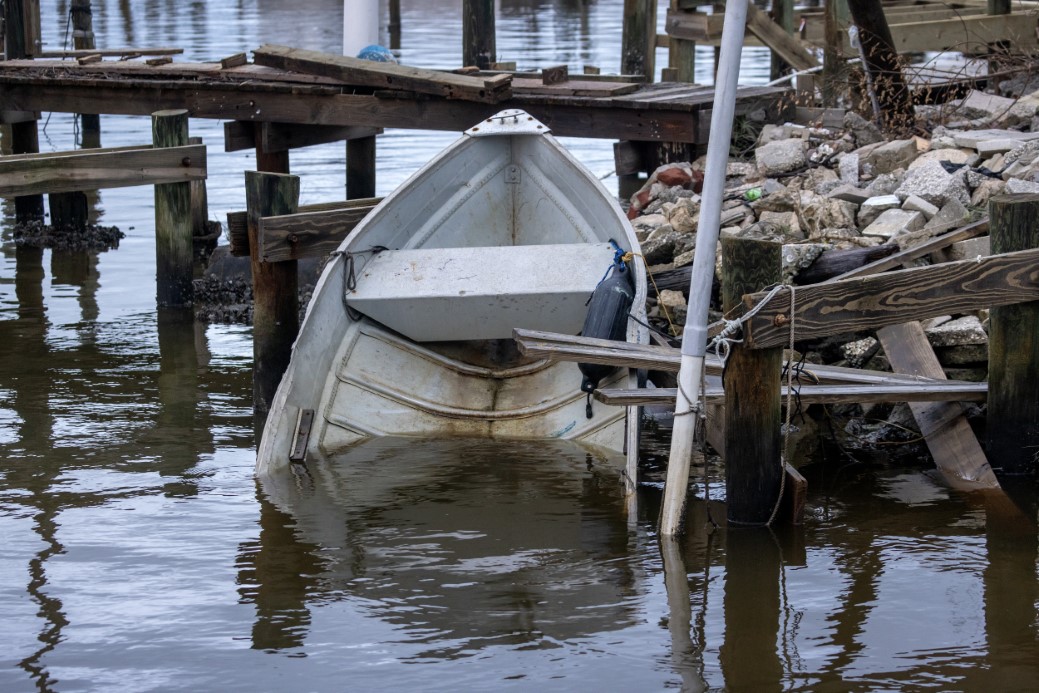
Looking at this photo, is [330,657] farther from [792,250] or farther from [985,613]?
[792,250]

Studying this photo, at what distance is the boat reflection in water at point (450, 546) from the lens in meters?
5.45

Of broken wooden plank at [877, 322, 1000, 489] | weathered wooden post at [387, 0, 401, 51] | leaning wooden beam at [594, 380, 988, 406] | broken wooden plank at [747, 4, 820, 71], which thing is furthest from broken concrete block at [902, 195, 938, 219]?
weathered wooden post at [387, 0, 401, 51]

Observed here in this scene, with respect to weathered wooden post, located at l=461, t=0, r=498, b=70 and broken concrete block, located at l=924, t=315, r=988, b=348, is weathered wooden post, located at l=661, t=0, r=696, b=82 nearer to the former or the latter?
weathered wooden post, located at l=461, t=0, r=498, b=70

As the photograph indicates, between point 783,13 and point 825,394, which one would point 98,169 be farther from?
point 783,13

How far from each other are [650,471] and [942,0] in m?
10.7

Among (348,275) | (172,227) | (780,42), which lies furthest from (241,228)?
(780,42)

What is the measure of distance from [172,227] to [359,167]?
2966mm

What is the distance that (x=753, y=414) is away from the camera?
583 centimetres

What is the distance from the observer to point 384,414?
25.5 feet

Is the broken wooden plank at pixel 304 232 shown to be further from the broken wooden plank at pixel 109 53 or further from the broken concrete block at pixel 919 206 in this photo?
the broken wooden plank at pixel 109 53

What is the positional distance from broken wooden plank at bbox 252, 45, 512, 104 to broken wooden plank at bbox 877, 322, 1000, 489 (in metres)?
4.75

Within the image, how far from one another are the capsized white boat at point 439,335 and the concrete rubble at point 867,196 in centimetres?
95

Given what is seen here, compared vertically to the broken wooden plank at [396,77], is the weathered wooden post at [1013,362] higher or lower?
lower

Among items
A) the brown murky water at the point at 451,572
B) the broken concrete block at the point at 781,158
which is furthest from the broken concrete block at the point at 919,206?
the brown murky water at the point at 451,572
